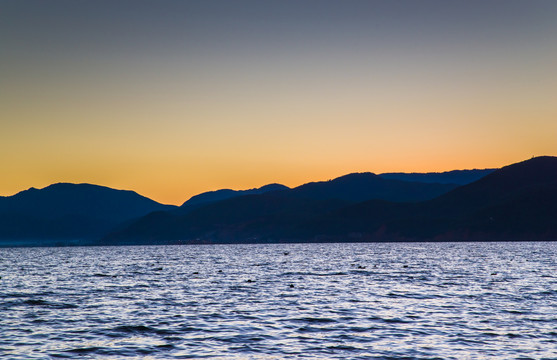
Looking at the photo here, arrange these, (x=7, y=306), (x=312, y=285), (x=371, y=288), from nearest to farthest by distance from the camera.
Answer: (x=7, y=306) → (x=371, y=288) → (x=312, y=285)

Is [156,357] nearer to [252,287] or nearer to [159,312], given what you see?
[159,312]

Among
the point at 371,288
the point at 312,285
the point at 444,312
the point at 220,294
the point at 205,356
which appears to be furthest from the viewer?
the point at 312,285

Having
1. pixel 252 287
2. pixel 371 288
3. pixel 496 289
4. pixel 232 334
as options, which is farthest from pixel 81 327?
pixel 496 289

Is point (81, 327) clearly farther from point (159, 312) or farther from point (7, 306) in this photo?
point (7, 306)

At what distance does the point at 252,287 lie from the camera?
6700 centimetres

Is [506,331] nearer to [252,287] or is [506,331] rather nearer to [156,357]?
[156,357]

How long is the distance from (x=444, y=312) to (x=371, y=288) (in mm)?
20610

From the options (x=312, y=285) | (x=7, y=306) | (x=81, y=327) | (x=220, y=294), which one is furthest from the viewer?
(x=312, y=285)

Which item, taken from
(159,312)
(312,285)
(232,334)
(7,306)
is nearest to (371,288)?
(312,285)

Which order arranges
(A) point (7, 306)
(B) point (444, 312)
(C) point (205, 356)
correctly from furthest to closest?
(A) point (7, 306) → (B) point (444, 312) → (C) point (205, 356)

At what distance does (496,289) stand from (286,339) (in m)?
36.6

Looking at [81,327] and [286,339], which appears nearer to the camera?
[286,339]

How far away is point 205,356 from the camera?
2844 centimetres

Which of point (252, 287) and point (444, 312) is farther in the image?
point (252, 287)
